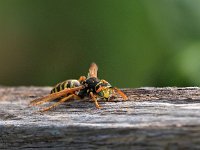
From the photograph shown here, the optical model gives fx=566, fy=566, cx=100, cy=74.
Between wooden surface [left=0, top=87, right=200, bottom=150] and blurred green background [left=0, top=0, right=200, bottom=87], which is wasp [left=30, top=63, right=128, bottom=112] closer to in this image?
wooden surface [left=0, top=87, right=200, bottom=150]

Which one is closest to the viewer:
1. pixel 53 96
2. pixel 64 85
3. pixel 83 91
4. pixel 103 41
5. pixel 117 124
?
pixel 117 124

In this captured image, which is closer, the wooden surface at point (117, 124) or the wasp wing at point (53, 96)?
the wooden surface at point (117, 124)

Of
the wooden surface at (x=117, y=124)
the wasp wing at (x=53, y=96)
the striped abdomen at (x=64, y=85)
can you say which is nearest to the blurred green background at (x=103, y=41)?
the striped abdomen at (x=64, y=85)

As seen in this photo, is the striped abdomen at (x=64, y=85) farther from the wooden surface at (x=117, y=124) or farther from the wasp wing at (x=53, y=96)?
the wooden surface at (x=117, y=124)

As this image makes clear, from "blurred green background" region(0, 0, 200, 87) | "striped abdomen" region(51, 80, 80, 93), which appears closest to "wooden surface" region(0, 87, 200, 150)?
"striped abdomen" region(51, 80, 80, 93)

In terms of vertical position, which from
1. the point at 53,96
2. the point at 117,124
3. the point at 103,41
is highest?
the point at 103,41

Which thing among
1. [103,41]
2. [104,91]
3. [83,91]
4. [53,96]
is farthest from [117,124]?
[103,41]

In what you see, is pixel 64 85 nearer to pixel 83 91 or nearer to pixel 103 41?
pixel 83 91
